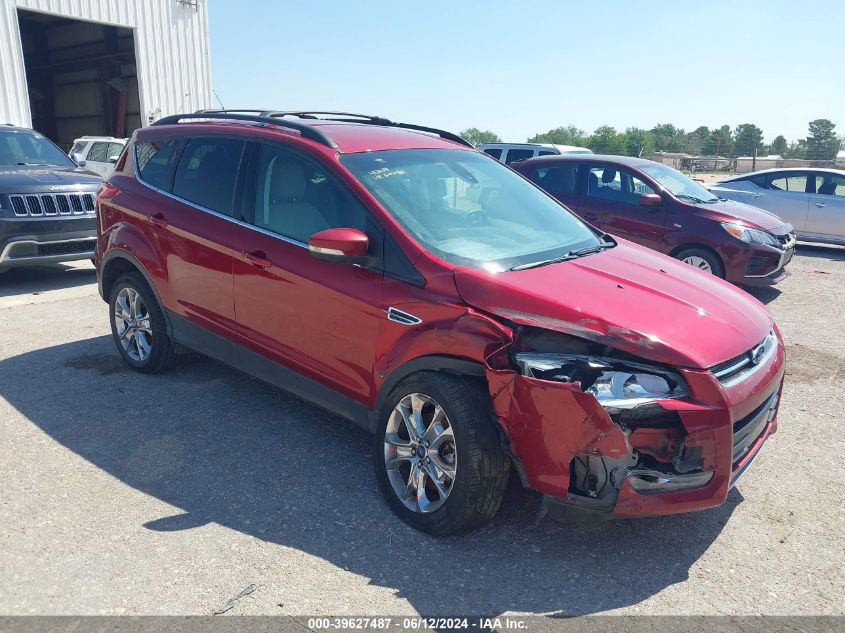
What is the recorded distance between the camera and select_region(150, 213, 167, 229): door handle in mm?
4725

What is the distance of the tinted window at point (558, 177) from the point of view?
9.26 metres

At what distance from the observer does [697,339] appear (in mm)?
2967

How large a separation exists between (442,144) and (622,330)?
2.18m

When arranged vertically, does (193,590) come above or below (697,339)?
below

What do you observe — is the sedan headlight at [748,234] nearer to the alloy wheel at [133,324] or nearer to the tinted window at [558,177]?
the tinted window at [558,177]

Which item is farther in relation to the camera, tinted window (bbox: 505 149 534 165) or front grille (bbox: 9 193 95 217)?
tinted window (bbox: 505 149 534 165)

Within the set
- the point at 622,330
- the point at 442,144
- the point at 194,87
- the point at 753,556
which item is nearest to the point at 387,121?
the point at 442,144

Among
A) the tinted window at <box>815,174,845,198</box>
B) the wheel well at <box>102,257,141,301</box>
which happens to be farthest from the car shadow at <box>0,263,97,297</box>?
the tinted window at <box>815,174,845,198</box>

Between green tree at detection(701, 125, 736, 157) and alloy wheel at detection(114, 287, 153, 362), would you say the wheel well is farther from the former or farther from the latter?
green tree at detection(701, 125, 736, 157)

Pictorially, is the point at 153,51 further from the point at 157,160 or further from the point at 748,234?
the point at 748,234

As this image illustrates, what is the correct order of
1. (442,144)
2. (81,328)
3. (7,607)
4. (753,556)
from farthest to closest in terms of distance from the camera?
(81,328) < (442,144) < (753,556) < (7,607)

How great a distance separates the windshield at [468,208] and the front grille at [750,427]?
1255 millimetres

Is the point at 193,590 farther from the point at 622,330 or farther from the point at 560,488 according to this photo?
the point at 622,330

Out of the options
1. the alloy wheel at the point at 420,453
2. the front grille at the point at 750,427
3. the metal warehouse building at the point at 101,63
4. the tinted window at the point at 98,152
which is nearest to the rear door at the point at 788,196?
the front grille at the point at 750,427
